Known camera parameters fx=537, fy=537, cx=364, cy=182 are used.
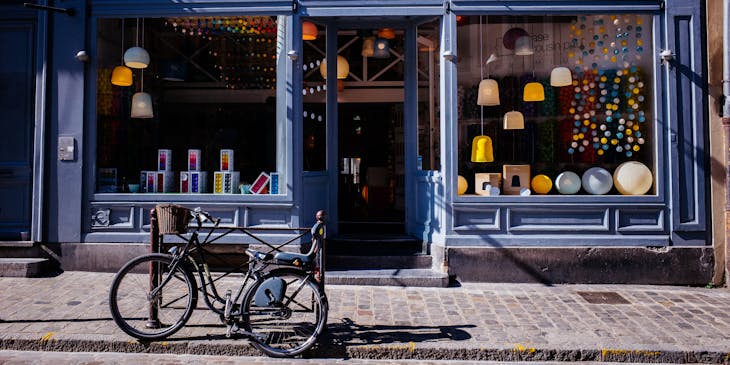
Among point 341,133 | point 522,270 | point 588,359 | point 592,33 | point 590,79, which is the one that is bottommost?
point 588,359

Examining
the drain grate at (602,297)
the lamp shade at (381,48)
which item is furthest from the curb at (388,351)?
the lamp shade at (381,48)

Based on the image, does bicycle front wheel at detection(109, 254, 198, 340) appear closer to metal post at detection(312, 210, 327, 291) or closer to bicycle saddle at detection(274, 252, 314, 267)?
bicycle saddle at detection(274, 252, 314, 267)

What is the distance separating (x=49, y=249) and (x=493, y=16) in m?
7.44

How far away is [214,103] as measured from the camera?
8625mm

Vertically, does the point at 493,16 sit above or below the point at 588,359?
above

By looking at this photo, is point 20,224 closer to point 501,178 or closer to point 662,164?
point 501,178

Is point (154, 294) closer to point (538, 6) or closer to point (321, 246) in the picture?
point (321, 246)

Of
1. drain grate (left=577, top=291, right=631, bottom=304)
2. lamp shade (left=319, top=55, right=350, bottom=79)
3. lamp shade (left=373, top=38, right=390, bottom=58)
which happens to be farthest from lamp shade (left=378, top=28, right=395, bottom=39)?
drain grate (left=577, top=291, right=631, bottom=304)

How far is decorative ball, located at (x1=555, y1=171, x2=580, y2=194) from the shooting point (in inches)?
309

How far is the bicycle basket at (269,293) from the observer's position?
5094 millimetres

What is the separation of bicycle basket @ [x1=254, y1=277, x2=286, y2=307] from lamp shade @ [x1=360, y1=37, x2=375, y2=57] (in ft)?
16.6

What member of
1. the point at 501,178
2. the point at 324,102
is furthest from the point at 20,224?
the point at 501,178

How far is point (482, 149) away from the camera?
26.6ft

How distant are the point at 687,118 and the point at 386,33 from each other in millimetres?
4660
